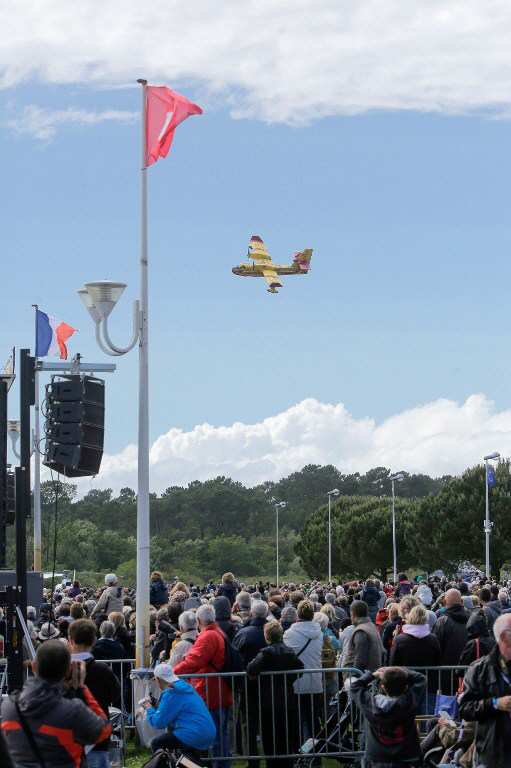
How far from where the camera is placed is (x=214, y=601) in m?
13.5

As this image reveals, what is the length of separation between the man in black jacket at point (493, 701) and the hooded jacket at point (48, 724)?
2.24m

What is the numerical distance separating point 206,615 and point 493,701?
5048mm

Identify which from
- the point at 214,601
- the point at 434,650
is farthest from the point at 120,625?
the point at 434,650

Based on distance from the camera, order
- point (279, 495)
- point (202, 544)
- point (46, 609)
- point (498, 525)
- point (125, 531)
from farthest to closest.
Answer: point (279, 495) < point (125, 531) < point (202, 544) < point (498, 525) < point (46, 609)

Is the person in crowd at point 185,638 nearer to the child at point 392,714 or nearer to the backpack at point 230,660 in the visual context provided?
the backpack at point 230,660

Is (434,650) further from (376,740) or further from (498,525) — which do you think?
(498,525)

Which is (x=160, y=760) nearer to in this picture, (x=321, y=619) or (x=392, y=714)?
(x=392, y=714)

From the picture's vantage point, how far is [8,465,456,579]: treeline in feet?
331

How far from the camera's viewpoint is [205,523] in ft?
438

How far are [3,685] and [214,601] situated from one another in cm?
246

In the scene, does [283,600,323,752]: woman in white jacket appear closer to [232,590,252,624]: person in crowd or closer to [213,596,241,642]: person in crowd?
[213,596,241,642]: person in crowd

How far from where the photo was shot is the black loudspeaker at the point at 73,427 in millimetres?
12281

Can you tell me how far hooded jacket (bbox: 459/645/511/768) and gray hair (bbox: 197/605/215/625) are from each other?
4804 millimetres

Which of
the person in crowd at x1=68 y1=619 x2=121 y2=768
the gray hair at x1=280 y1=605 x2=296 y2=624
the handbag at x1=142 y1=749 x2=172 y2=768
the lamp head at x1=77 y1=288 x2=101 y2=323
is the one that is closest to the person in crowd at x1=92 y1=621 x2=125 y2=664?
the gray hair at x1=280 y1=605 x2=296 y2=624
